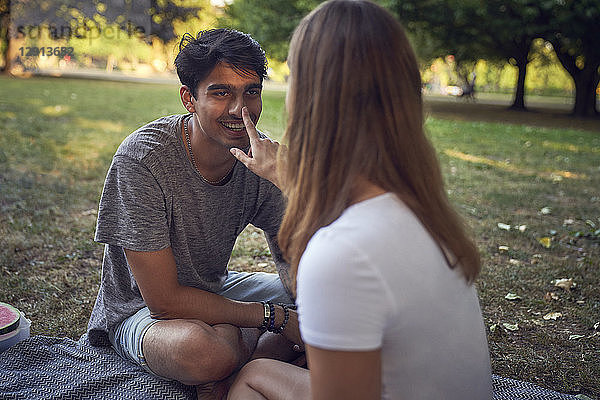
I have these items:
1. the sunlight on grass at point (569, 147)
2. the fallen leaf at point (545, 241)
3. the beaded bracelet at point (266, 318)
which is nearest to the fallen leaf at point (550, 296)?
the fallen leaf at point (545, 241)

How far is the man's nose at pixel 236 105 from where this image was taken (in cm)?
268

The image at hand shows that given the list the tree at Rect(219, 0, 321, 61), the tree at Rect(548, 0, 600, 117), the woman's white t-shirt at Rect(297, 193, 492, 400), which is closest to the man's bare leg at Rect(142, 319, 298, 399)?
the woman's white t-shirt at Rect(297, 193, 492, 400)

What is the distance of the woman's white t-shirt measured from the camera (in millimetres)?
1332

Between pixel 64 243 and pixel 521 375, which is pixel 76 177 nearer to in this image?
pixel 64 243

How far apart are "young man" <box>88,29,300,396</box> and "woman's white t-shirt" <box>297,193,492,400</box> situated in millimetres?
1081

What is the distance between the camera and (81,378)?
262 centimetres

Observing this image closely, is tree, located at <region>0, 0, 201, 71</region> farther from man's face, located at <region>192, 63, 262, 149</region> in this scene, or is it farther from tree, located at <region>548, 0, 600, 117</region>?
man's face, located at <region>192, 63, 262, 149</region>

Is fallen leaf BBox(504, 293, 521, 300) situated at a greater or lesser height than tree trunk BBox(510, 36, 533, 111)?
lesser

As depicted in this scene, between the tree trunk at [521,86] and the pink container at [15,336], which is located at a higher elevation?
the tree trunk at [521,86]

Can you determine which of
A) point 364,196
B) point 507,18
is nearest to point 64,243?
point 364,196

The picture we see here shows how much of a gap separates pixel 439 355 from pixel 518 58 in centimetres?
2444

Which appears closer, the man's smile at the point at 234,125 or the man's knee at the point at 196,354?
the man's knee at the point at 196,354

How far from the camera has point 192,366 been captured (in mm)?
2369

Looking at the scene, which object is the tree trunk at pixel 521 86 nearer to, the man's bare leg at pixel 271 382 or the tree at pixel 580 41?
the tree at pixel 580 41
